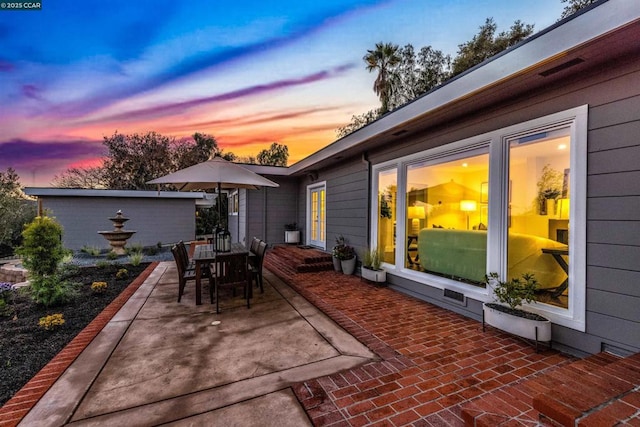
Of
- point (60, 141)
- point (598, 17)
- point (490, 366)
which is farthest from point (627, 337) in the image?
point (60, 141)

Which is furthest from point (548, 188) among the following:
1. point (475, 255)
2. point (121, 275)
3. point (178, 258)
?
point (121, 275)

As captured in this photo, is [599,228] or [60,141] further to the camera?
[60,141]

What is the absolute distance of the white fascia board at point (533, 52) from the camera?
6.29 ft

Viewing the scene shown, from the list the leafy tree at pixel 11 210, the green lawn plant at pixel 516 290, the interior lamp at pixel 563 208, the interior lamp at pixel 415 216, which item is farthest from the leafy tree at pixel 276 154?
the interior lamp at pixel 563 208

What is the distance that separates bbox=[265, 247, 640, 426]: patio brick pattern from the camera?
177 cm

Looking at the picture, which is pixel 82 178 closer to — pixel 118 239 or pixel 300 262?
pixel 118 239

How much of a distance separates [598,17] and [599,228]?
66.1 inches

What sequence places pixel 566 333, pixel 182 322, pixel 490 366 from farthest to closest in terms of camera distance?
pixel 182 322 < pixel 566 333 < pixel 490 366

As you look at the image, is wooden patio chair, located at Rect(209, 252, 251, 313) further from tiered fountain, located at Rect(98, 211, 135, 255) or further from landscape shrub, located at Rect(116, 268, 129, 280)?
tiered fountain, located at Rect(98, 211, 135, 255)

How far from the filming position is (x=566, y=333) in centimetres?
270

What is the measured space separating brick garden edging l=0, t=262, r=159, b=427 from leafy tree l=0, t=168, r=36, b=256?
10.5m

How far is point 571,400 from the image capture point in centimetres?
149

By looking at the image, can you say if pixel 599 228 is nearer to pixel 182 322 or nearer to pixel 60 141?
pixel 182 322

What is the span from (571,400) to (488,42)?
17926mm
